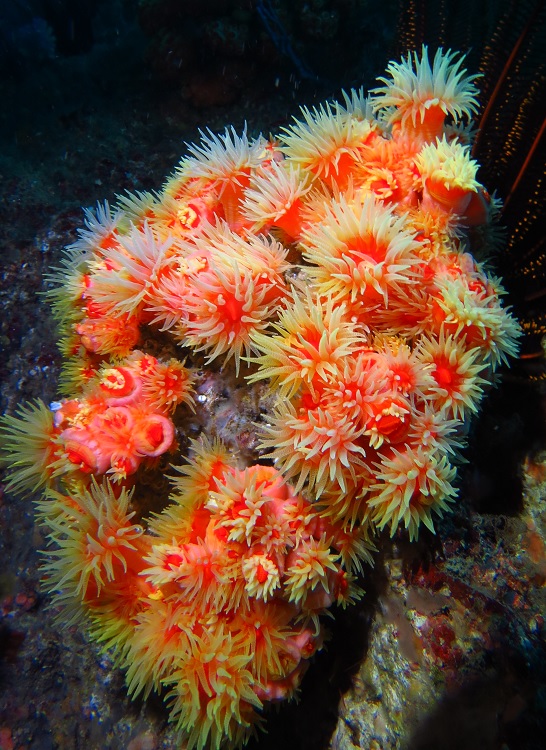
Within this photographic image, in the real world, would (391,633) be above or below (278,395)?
below

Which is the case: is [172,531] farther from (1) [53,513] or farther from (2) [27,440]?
(2) [27,440]

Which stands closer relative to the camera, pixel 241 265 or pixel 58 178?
pixel 241 265

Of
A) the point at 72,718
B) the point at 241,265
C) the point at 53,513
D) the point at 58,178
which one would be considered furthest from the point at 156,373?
the point at 58,178

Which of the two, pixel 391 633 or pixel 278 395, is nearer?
pixel 278 395
